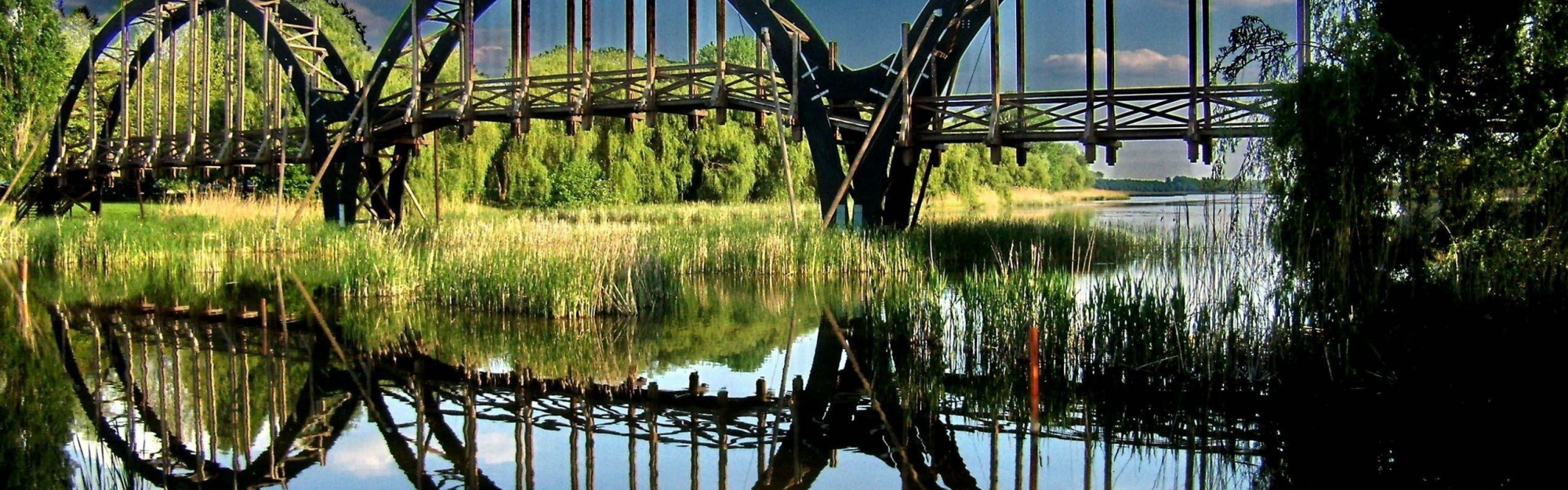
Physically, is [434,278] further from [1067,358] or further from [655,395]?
[1067,358]

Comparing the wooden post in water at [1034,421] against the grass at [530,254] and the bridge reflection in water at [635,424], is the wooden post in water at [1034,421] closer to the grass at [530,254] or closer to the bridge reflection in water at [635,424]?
the bridge reflection in water at [635,424]

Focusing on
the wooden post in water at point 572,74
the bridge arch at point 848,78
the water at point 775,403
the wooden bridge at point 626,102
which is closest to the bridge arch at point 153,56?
the wooden bridge at point 626,102

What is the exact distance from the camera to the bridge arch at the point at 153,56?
23.4 meters

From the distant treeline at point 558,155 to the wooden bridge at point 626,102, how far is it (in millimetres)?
1620

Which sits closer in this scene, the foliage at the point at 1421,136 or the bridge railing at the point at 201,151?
the foliage at the point at 1421,136

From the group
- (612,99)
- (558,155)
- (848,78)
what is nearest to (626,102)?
(612,99)

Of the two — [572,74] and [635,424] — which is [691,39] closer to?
[572,74]

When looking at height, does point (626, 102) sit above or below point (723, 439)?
above

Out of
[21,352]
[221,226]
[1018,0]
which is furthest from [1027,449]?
[221,226]

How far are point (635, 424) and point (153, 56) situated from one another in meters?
23.3

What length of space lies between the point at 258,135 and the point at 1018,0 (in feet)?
48.6

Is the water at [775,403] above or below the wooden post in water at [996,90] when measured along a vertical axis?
below

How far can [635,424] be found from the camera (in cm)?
772

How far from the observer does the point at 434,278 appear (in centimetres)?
1403
